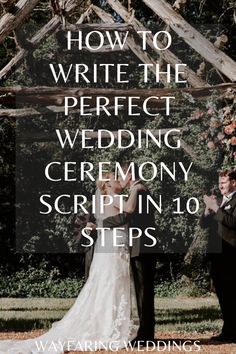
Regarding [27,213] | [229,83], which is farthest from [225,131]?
[27,213]

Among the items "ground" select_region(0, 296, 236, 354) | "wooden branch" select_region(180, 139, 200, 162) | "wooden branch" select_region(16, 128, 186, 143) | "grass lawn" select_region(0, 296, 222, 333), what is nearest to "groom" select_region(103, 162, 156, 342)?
"ground" select_region(0, 296, 236, 354)

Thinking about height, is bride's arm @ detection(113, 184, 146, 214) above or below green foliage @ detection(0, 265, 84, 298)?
above

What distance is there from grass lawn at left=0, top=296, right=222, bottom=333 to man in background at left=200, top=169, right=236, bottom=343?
90 cm

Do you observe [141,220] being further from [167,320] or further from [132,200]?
[167,320]

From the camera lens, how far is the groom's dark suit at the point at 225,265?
680 centimetres

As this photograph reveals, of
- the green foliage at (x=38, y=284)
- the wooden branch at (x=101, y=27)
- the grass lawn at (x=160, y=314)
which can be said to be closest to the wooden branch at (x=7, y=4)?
the wooden branch at (x=101, y=27)

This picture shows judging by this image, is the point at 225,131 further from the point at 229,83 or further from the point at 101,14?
the point at 101,14

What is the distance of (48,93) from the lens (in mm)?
7363

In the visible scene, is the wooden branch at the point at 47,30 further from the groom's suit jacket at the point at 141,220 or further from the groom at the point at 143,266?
the groom's suit jacket at the point at 141,220

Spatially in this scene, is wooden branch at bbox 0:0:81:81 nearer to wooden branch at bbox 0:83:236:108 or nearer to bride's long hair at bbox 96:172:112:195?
wooden branch at bbox 0:83:236:108

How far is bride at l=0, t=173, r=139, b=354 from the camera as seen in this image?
6.32m

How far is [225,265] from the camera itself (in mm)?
7008

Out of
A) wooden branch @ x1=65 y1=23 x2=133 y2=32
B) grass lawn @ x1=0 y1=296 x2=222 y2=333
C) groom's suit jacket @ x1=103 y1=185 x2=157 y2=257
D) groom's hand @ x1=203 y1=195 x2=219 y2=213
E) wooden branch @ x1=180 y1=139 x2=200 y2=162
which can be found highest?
wooden branch @ x1=65 y1=23 x2=133 y2=32

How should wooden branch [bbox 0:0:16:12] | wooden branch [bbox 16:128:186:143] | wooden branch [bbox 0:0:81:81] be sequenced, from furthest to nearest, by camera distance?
wooden branch [bbox 16:128:186:143], wooden branch [bbox 0:0:81:81], wooden branch [bbox 0:0:16:12]
